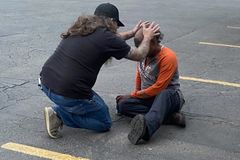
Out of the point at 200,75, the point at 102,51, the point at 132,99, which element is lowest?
the point at 200,75

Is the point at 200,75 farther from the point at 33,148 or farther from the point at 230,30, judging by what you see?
the point at 230,30

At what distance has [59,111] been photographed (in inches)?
199

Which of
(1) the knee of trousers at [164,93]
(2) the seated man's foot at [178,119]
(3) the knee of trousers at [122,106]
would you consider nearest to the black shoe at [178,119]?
(2) the seated man's foot at [178,119]

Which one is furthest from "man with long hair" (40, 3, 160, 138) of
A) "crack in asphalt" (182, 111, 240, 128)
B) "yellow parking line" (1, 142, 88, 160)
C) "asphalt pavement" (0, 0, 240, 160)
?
"crack in asphalt" (182, 111, 240, 128)

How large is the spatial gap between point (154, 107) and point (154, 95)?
1.08ft

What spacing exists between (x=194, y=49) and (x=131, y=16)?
580 cm

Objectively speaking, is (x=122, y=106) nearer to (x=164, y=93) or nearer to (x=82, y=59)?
(x=164, y=93)

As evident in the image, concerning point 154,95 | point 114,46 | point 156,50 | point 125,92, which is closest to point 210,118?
point 154,95

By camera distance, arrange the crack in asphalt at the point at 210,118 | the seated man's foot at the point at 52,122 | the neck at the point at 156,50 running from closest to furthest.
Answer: the seated man's foot at the point at 52,122
the neck at the point at 156,50
the crack in asphalt at the point at 210,118

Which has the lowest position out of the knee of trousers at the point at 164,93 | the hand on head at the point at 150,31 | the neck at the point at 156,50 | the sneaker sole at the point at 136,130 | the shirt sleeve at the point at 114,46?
the sneaker sole at the point at 136,130

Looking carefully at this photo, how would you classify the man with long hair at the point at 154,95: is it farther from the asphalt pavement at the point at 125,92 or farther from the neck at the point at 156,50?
the asphalt pavement at the point at 125,92

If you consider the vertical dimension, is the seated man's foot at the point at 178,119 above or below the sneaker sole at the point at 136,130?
below

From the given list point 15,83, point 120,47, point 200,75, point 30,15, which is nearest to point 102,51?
point 120,47

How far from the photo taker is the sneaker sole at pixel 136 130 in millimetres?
4723
